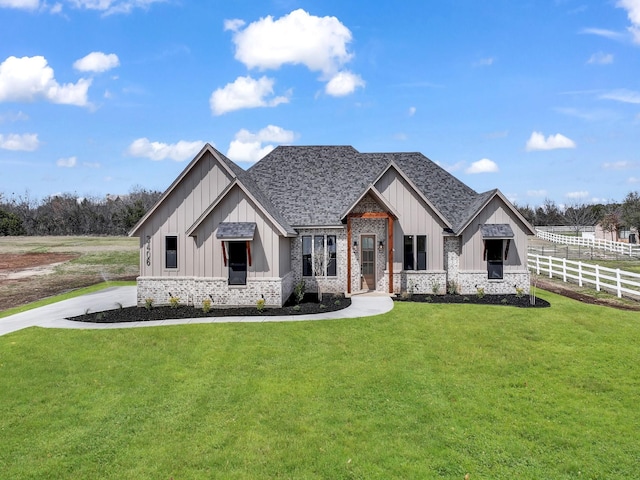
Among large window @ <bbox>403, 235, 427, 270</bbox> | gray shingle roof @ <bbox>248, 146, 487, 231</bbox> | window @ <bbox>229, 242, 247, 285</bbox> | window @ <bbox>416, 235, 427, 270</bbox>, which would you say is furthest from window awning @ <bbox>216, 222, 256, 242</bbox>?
window @ <bbox>416, 235, 427, 270</bbox>

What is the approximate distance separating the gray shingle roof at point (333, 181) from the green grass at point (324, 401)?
27.4 ft

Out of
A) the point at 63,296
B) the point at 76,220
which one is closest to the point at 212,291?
the point at 63,296

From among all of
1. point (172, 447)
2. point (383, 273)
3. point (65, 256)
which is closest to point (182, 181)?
point (383, 273)

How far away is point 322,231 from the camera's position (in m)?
19.0

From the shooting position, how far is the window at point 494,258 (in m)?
18.5

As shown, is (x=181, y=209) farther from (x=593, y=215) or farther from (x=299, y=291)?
(x=593, y=215)

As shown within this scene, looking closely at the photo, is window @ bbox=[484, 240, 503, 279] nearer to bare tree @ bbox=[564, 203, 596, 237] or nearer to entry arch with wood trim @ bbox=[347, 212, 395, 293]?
entry arch with wood trim @ bbox=[347, 212, 395, 293]

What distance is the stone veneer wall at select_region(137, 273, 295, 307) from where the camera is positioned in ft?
51.6

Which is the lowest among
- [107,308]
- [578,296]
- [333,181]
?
[578,296]

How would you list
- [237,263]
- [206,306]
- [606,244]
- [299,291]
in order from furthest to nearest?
1. [606,244]
2. [299,291]
3. [237,263]
4. [206,306]

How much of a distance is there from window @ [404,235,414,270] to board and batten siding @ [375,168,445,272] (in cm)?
26

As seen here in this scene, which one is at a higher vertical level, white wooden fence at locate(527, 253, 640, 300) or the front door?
the front door

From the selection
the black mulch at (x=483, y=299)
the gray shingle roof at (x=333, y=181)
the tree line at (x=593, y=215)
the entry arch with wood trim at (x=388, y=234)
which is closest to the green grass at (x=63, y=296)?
the gray shingle roof at (x=333, y=181)

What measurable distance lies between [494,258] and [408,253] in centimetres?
441
